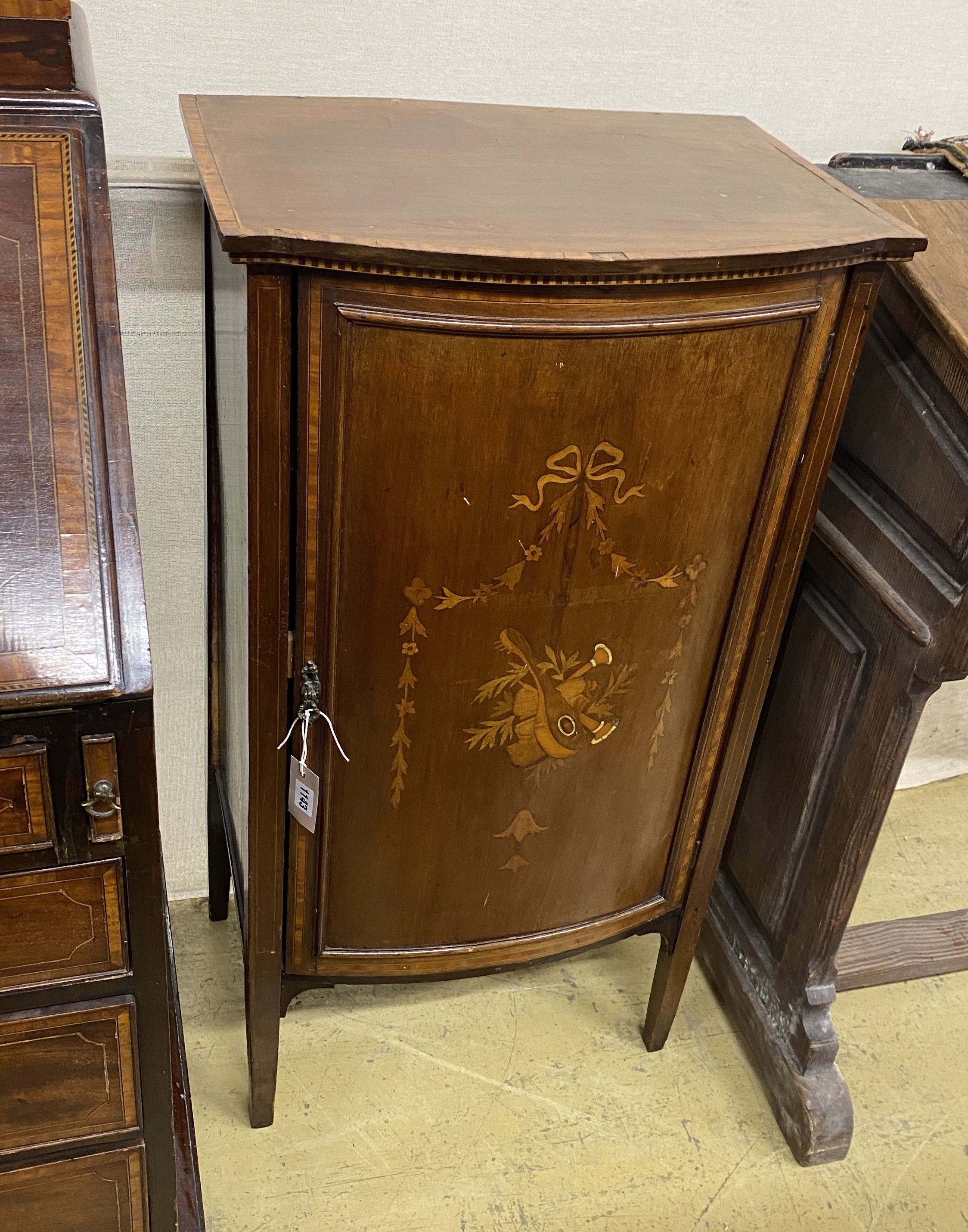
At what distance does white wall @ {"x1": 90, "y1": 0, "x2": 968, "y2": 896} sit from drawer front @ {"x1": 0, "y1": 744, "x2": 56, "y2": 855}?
77cm

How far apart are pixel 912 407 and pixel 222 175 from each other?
2.71ft

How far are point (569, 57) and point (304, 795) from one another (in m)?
0.98

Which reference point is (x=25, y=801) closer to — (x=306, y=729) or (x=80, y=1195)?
(x=306, y=729)

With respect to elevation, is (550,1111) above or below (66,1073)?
below

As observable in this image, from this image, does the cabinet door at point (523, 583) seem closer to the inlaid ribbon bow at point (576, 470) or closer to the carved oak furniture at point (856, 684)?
the inlaid ribbon bow at point (576, 470)

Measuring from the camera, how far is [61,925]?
97 cm

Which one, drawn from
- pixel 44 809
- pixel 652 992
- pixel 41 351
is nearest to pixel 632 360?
pixel 41 351

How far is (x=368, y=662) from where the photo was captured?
3.99ft

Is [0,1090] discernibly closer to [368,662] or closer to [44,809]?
[44,809]

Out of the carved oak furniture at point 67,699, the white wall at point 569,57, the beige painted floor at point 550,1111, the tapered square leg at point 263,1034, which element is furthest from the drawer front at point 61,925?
the white wall at point 569,57

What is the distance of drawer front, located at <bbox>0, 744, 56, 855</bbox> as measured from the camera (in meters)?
0.87

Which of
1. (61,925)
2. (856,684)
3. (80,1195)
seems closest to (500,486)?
(61,925)

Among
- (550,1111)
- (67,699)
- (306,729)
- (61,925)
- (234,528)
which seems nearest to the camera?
(67,699)

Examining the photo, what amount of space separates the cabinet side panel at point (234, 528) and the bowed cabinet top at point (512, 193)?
113 millimetres
